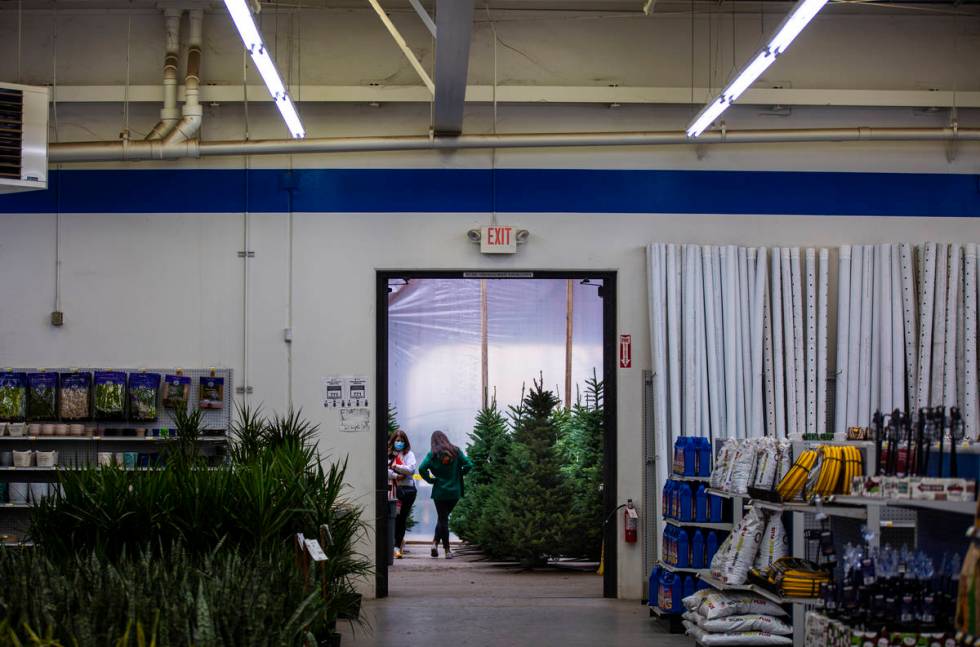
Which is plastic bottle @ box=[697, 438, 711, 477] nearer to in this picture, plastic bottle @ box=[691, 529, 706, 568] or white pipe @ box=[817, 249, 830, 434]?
plastic bottle @ box=[691, 529, 706, 568]

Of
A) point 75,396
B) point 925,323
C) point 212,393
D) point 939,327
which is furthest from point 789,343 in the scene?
point 75,396

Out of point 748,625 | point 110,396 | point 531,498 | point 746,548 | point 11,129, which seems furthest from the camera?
point 531,498

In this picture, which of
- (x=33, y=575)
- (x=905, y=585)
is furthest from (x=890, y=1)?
(x=33, y=575)

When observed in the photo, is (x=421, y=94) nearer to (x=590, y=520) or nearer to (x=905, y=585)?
(x=590, y=520)

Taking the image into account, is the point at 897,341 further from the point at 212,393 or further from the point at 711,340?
the point at 212,393

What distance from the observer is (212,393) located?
31.0 feet

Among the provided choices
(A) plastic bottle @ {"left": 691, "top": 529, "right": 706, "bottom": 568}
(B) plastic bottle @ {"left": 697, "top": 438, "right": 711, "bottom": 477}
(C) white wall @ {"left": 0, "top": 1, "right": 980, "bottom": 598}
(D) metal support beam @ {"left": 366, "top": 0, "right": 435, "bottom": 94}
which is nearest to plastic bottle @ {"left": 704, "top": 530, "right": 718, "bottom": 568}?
(A) plastic bottle @ {"left": 691, "top": 529, "right": 706, "bottom": 568}

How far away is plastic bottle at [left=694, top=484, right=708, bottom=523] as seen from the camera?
26.7 feet

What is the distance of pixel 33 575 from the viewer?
4266 millimetres

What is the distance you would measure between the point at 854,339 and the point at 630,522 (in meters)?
2.34

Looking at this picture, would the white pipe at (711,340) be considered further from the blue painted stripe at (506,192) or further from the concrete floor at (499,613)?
the concrete floor at (499,613)

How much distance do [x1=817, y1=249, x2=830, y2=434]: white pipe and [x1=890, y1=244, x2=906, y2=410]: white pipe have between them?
530 mm

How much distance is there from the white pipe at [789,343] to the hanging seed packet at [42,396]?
19.2ft

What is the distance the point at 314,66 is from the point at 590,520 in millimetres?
5015
